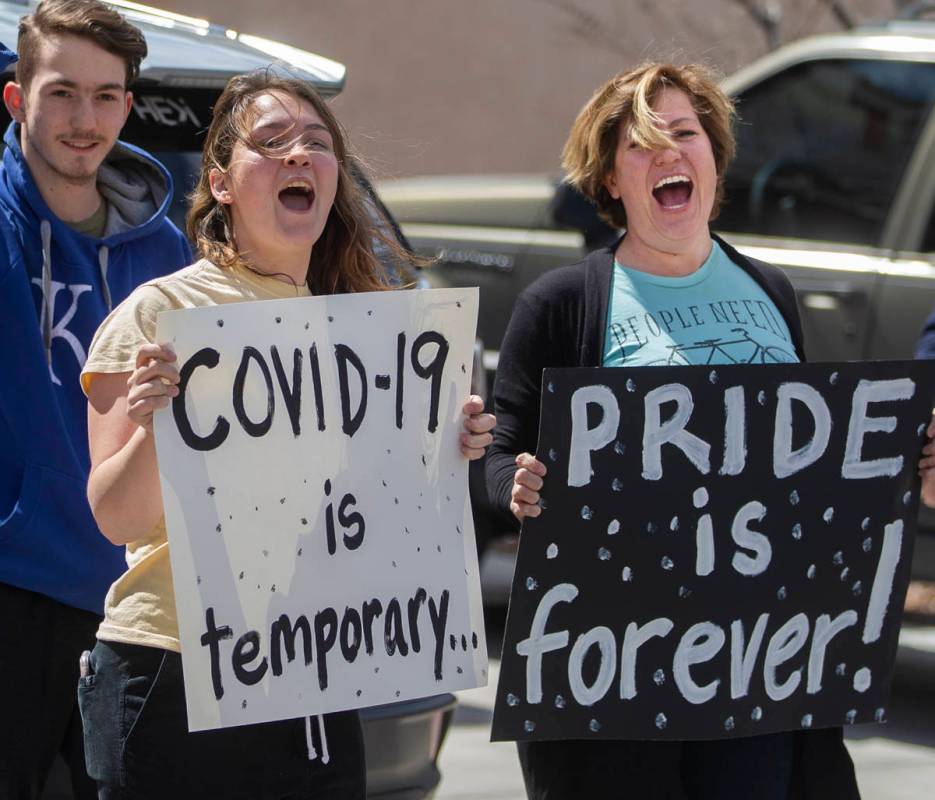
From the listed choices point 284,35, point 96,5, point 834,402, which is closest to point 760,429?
point 834,402

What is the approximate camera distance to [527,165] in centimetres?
1292

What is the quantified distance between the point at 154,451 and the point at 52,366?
0.57 meters

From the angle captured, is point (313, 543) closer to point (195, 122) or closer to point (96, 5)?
point (96, 5)

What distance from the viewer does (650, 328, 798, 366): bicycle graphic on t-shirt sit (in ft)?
9.55

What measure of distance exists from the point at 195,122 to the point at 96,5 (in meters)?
0.72

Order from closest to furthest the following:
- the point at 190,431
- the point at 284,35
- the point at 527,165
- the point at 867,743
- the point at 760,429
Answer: the point at 190,431, the point at 760,429, the point at 867,743, the point at 284,35, the point at 527,165

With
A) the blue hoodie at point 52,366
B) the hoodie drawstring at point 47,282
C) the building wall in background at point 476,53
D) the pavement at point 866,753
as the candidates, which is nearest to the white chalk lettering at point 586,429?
the blue hoodie at point 52,366

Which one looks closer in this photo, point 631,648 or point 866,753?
point 631,648

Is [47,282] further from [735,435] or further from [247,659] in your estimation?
[735,435]

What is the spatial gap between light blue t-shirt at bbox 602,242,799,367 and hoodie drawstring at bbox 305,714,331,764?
0.81 meters

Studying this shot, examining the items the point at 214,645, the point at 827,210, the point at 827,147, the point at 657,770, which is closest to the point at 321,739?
the point at 214,645

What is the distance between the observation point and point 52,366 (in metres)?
2.94

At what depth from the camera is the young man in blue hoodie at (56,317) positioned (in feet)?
9.27

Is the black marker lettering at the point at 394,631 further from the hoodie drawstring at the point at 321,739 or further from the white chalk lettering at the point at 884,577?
the white chalk lettering at the point at 884,577
